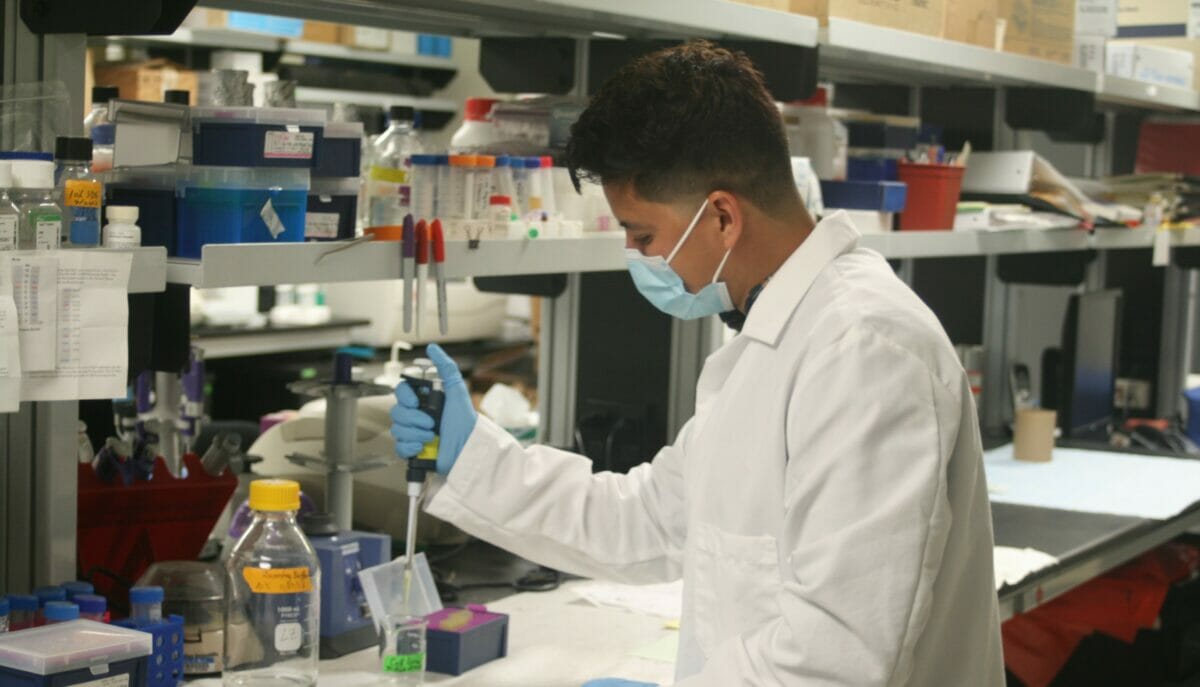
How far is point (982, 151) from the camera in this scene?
3965 millimetres

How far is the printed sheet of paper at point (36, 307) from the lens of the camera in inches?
60.7

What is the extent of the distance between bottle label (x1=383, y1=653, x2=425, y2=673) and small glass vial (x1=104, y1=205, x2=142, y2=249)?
673 millimetres

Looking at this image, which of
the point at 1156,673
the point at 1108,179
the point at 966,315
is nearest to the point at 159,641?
the point at 1156,673

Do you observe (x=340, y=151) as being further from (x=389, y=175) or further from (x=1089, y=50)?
(x=1089, y=50)

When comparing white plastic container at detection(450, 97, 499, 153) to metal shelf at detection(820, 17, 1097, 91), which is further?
metal shelf at detection(820, 17, 1097, 91)

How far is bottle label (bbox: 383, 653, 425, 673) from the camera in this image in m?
1.98

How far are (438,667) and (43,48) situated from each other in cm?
96

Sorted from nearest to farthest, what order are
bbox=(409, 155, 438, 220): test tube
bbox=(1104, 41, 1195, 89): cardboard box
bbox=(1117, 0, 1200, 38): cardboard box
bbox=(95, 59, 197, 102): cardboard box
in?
1. bbox=(409, 155, 438, 220): test tube
2. bbox=(1104, 41, 1195, 89): cardboard box
3. bbox=(1117, 0, 1200, 38): cardboard box
4. bbox=(95, 59, 197, 102): cardboard box

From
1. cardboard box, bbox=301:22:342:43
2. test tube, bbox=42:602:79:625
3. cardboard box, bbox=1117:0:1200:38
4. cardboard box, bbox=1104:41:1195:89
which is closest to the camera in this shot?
test tube, bbox=42:602:79:625

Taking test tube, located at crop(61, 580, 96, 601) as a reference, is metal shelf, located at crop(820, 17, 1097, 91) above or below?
above

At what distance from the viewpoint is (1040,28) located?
3.49 m

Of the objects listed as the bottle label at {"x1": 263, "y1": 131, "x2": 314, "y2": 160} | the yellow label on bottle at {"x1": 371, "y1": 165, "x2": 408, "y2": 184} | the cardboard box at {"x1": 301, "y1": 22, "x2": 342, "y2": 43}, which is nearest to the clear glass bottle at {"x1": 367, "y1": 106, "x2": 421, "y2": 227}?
the yellow label on bottle at {"x1": 371, "y1": 165, "x2": 408, "y2": 184}

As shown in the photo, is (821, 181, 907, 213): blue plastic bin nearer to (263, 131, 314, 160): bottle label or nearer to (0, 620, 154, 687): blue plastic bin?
(263, 131, 314, 160): bottle label

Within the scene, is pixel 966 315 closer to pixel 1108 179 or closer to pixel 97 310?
pixel 1108 179
